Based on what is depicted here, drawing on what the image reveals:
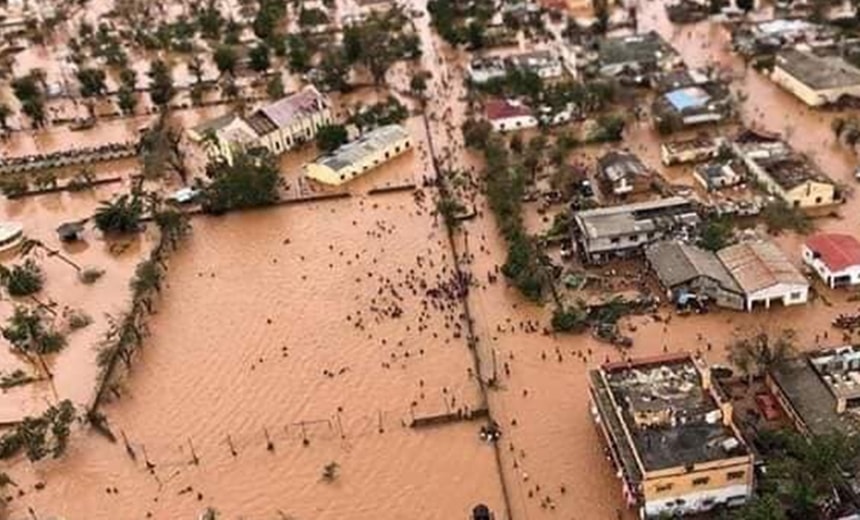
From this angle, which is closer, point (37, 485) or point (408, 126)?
point (37, 485)

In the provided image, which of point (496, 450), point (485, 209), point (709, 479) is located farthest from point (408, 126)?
point (709, 479)

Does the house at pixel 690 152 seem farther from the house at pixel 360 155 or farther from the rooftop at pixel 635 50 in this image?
the house at pixel 360 155

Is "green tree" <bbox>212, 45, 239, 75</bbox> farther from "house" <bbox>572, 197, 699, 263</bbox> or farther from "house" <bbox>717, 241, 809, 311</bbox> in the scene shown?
"house" <bbox>717, 241, 809, 311</bbox>

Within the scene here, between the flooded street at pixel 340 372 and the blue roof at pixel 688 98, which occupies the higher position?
the blue roof at pixel 688 98

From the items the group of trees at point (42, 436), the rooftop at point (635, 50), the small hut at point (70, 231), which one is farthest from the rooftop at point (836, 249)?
the small hut at point (70, 231)

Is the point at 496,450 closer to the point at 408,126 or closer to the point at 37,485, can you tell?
the point at 37,485

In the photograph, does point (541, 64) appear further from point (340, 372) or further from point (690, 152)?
point (340, 372)

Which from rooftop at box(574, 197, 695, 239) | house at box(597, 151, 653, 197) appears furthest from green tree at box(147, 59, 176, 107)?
rooftop at box(574, 197, 695, 239)
